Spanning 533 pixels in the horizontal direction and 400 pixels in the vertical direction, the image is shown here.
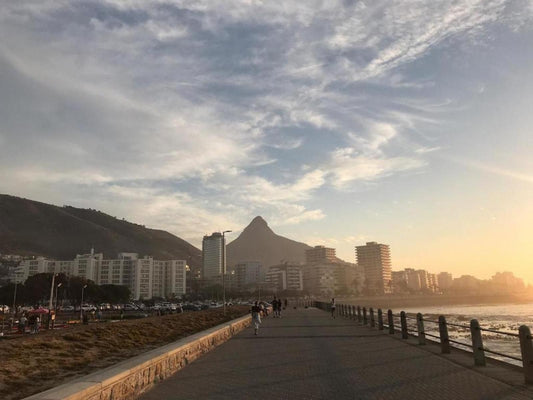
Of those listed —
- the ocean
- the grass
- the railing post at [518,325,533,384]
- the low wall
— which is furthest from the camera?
the ocean

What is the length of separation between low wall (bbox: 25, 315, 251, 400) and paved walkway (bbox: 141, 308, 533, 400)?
24 centimetres

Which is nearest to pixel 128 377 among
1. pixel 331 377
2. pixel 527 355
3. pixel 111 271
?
pixel 331 377

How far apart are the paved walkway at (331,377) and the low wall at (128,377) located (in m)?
0.24

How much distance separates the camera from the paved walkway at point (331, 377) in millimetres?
7598

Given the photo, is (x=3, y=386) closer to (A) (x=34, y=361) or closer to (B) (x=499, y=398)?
(A) (x=34, y=361)

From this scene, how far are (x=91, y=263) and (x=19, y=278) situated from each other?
30.8 metres

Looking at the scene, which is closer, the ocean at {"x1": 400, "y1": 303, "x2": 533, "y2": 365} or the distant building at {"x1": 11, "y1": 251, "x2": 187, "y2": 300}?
the ocean at {"x1": 400, "y1": 303, "x2": 533, "y2": 365}

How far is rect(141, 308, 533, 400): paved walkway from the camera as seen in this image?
7.60m

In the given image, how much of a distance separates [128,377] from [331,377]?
4.19 meters

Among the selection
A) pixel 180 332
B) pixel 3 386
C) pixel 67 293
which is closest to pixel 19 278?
pixel 67 293

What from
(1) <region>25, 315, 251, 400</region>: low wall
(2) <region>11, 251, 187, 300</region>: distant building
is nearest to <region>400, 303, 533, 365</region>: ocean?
(1) <region>25, 315, 251, 400</region>: low wall

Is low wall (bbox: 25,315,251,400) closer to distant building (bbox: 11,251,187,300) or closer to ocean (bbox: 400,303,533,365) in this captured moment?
ocean (bbox: 400,303,533,365)

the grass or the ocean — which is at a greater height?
the grass

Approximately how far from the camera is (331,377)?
9.16 metres
